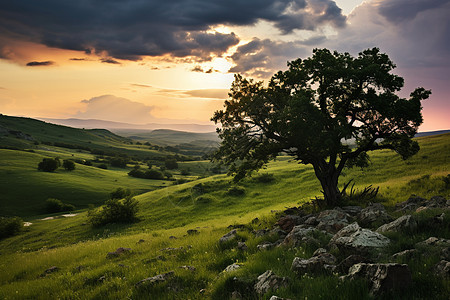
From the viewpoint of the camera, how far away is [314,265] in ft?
24.5

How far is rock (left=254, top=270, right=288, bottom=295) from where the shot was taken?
6648 mm

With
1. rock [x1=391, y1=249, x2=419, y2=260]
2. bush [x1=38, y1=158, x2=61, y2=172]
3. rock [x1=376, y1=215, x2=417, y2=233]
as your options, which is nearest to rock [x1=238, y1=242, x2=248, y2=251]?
rock [x1=376, y1=215, x2=417, y2=233]

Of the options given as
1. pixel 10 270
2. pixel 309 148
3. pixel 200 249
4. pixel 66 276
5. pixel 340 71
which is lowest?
pixel 10 270

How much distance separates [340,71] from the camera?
19688 millimetres

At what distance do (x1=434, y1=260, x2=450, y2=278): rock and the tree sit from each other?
38.7ft

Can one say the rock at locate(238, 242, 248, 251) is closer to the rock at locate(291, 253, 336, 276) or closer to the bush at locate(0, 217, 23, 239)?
the rock at locate(291, 253, 336, 276)

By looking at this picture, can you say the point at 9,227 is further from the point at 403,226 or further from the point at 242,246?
the point at 403,226

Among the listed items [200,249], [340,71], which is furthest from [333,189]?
[200,249]

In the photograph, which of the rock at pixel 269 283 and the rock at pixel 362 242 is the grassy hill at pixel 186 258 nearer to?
the rock at pixel 269 283

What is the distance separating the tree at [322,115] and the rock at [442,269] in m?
11.8

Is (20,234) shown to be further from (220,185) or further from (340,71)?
(340,71)

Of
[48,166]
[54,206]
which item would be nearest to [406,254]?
[54,206]

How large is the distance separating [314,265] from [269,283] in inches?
64.1

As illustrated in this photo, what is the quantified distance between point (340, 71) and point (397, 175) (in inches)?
1038
